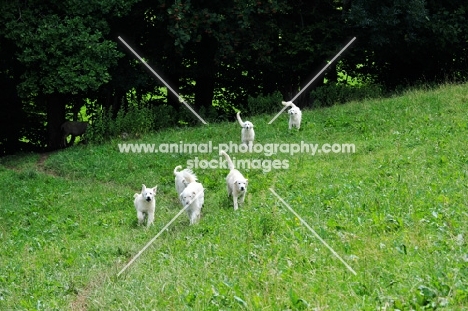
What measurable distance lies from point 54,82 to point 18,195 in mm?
7846

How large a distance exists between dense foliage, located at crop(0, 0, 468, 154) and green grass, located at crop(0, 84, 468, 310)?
636 cm

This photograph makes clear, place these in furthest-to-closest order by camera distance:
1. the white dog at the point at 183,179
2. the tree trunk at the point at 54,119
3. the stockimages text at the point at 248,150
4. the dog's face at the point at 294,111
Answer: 1. the tree trunk at the point at 54,119
2. the dog's face at the point at 294,111
3. the stockimages text at the point at 248,150
4. the white dog at the point at 183,179

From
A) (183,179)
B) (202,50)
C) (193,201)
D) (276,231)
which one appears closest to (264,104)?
(202,50)

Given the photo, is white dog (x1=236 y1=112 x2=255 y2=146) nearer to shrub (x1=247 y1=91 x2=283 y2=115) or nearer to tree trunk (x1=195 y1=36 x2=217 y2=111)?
shrub (x1=247 y1=91 x2=283 y2=115)

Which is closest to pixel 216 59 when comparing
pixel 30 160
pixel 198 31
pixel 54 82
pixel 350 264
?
pixel 198 31

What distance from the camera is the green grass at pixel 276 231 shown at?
693 centimetres

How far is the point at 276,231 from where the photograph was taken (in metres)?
9.77

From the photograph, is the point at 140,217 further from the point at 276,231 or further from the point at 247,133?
the point at 247,133

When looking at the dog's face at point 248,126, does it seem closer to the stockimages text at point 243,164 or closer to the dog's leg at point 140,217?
the stockimages text at point 243,164

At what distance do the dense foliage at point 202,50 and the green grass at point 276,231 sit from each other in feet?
20.9

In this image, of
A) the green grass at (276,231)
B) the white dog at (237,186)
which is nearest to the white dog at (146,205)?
the green grass at (276,231)

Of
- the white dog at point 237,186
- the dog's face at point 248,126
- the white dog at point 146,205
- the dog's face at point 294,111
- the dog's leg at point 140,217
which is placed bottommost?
the dog's leg at point 140,217

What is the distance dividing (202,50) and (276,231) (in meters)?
21.8

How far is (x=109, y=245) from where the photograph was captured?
11992 mm
